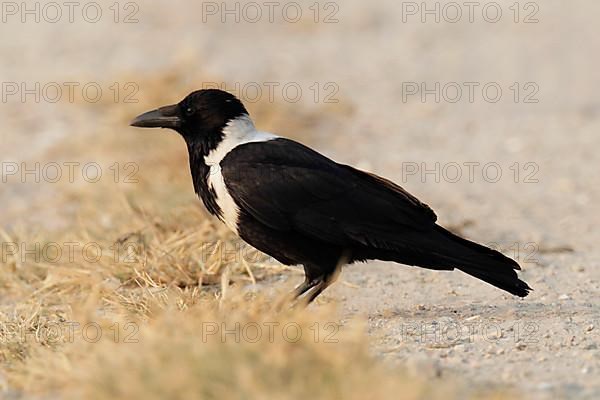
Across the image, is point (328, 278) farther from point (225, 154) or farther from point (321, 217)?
point (225, 154)

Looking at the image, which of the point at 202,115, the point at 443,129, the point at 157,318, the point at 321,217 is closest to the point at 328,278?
the point at 321,217

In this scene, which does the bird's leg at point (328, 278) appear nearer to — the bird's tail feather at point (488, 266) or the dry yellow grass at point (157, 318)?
the dry yellow grass at point (157, 318)

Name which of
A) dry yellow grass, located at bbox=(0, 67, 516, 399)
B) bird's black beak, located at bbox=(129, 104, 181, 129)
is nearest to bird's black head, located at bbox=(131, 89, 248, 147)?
bird's black beak, located at bbox=(129, 104, 181, 129)

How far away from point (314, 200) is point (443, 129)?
5.52 meters

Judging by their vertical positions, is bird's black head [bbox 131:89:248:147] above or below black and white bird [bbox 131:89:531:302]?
above

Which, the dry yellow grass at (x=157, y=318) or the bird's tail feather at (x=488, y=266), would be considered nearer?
the dry yellow grass at (x=157, y=318)

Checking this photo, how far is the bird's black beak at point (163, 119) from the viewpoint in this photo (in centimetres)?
539

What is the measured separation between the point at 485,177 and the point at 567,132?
60.7 inches

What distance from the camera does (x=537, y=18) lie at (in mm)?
14000

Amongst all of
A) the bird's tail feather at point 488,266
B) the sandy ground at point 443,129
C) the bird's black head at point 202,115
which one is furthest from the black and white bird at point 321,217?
the sandy ground at point 443,129

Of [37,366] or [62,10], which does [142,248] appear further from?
[62,10]

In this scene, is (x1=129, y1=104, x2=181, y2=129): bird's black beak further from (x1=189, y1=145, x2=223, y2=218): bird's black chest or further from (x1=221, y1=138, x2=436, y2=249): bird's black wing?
(x1=221, y1=138, x2=436, y2=249): bird's black wing

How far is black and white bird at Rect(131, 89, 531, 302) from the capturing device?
193 inches

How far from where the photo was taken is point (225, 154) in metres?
5.12
